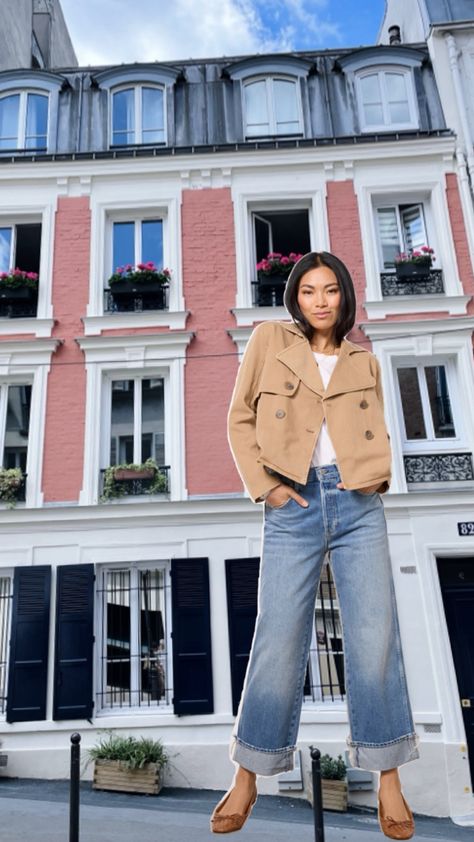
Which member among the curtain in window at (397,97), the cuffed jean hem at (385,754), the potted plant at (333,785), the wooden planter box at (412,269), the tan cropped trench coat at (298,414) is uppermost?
the curtain in window at (397,97)

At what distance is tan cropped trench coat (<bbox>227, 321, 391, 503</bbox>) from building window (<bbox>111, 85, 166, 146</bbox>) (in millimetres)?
10070

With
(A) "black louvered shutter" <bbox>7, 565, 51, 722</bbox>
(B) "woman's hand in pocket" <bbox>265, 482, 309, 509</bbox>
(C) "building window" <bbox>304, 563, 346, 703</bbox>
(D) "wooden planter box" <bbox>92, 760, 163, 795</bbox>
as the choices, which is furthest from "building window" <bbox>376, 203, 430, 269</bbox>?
(B) "woman's hand in pocket" <bbox>265, 482, 309, 509</bbox>

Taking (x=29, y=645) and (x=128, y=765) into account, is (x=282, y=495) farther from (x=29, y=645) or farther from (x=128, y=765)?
(x=29, y=645)

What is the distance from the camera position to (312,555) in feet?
7.39

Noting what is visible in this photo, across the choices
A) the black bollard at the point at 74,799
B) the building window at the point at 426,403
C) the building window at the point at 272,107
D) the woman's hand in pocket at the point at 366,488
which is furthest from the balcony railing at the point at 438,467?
the woman's hand in pocket at the point at 366,488

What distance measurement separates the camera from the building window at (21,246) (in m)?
10.7

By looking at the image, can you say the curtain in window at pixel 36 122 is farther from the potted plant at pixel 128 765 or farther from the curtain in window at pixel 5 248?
Result: the potted plant at pixel 128 765

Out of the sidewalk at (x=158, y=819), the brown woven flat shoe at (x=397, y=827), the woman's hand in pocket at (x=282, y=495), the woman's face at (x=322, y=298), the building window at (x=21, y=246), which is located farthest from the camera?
the building window at (x=21, y=246)

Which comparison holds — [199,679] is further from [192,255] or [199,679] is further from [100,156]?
[100,156]

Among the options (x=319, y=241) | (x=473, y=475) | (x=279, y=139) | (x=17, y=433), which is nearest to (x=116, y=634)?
(x=17, y=433)

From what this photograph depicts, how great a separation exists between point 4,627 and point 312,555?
7.64 meters

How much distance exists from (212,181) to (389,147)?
3.01m

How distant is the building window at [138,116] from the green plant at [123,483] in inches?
237

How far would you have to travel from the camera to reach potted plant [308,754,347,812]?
733 cm
